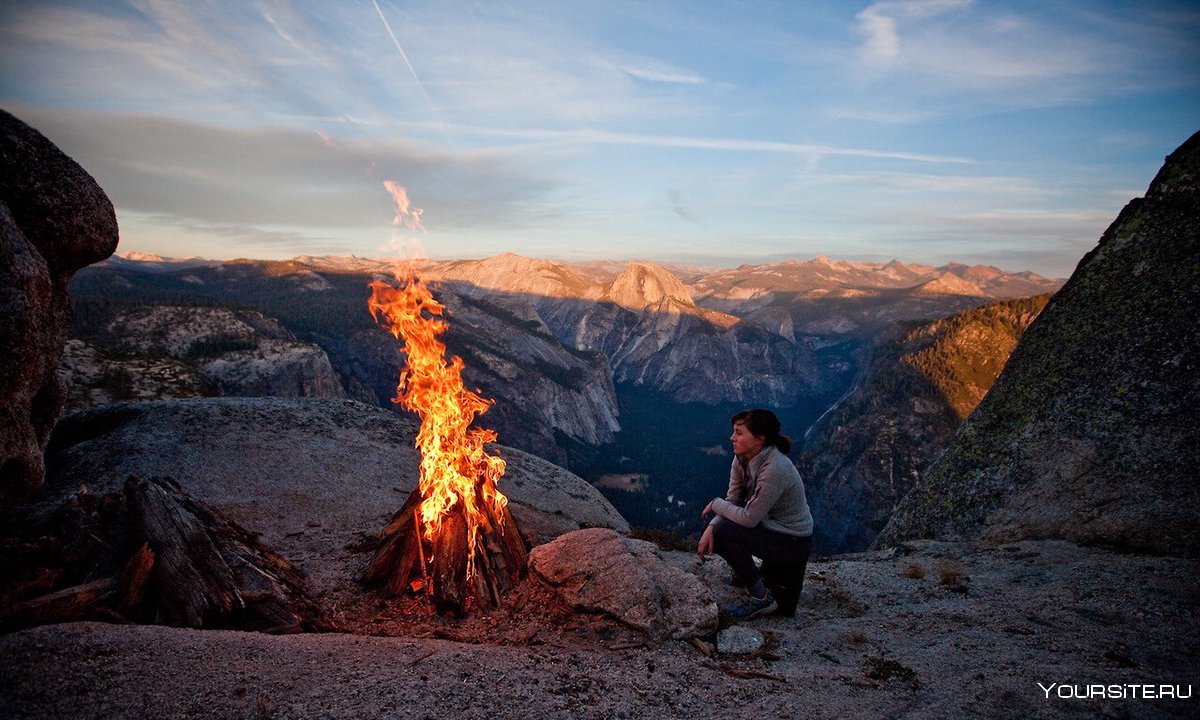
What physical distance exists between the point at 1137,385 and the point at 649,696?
1635 centimetres

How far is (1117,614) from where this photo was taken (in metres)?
7.61

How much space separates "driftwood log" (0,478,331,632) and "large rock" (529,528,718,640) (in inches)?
153

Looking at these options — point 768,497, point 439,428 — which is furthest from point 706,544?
point 439,428

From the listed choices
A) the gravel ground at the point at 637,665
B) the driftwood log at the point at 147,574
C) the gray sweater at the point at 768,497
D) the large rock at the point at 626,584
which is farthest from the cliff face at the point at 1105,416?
the driftwood log at the point at 147,574

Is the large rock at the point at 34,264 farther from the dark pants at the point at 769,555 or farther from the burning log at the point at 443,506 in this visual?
the dark pants at the point at 769,555

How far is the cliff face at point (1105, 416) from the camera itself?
40.2ft

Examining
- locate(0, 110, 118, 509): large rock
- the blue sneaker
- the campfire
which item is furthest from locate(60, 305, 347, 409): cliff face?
the blue sneaker

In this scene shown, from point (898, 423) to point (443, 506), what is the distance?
12821 centimetres

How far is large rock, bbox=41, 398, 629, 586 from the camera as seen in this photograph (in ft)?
47.8

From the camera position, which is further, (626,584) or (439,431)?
(439,431)

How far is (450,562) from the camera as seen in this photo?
9.63 m

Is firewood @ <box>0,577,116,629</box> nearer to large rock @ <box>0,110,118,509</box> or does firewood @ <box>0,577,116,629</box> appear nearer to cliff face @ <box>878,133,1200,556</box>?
large rock @ <box>0,110,118,509</box>

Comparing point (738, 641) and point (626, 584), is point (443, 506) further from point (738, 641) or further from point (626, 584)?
point (738, 641)

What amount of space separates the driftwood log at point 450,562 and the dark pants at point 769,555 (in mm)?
4140
